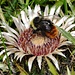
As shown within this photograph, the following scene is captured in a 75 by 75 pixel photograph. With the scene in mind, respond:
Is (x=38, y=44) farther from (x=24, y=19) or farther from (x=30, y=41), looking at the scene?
(x=24, y=19)

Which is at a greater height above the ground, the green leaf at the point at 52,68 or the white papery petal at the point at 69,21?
the white papery petal at the point at 69,21

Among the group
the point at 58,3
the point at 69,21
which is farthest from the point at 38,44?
the point at 58,3

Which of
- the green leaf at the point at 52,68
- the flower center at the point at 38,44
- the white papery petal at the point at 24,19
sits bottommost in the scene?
the green leaf at the point at 52,68

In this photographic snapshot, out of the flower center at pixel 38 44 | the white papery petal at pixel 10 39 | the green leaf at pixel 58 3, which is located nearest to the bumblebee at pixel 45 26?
the flower center at pixel 38 44

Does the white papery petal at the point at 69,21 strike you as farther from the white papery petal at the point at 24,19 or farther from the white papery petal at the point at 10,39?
the white papery petal at the point at 10,39

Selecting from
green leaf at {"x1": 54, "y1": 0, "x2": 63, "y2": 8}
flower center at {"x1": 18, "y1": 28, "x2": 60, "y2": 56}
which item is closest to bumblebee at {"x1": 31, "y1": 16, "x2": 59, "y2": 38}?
flower center at {"x1": 18, "y1": 28, "x2": 60, "y2": 56}

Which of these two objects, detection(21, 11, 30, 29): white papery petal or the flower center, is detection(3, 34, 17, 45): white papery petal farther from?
detection(21, 11, 30, 29): white papery petal
